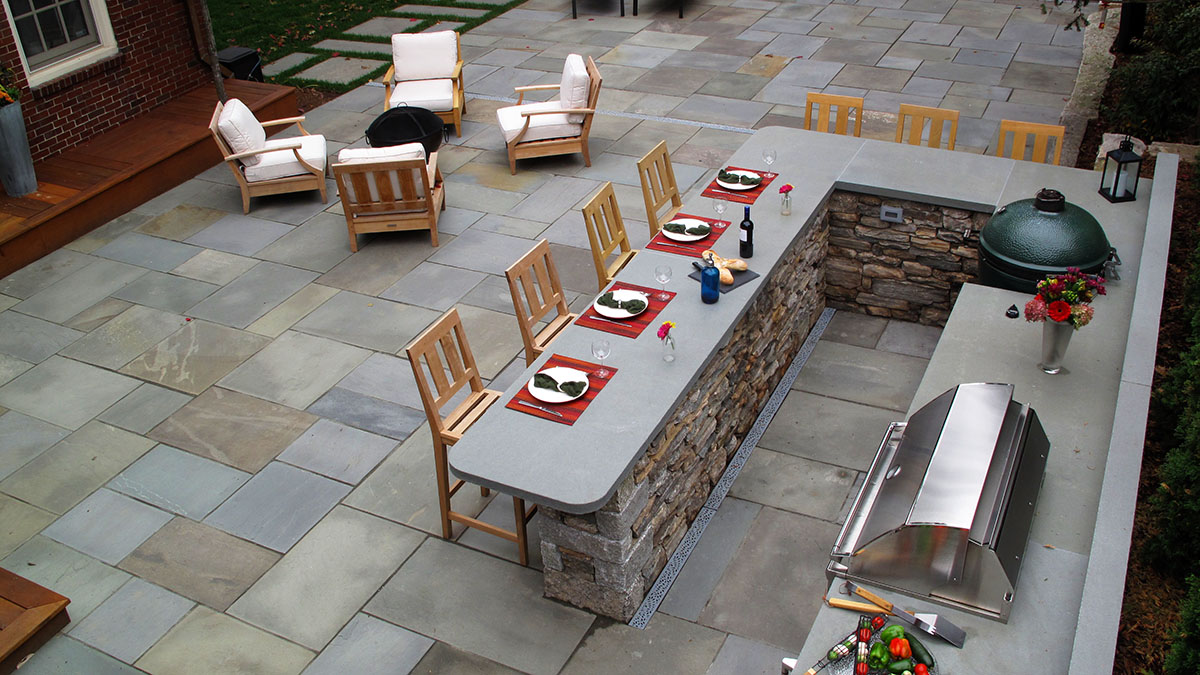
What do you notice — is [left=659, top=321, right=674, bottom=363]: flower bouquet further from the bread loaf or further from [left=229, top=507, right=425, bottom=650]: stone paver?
[left=229, top=507, right=425, bottom=650]: stone paver

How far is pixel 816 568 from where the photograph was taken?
542cm

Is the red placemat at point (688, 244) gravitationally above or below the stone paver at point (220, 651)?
above

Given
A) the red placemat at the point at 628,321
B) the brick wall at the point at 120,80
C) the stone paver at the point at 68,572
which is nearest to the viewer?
the stone paver at the point at 68,572

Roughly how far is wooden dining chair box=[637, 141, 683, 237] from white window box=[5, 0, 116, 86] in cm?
642

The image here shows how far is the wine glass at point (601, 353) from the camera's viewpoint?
5.19 m

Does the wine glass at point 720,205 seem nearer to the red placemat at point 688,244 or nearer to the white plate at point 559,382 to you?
the red placemat at point 688,244

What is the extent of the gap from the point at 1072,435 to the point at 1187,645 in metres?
1.41

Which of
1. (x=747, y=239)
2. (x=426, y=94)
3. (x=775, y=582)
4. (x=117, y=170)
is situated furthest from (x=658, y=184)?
(x=117, y=170)

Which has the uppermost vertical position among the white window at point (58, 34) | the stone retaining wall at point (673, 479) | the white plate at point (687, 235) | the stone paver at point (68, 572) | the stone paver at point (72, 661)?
the white window at point (58, 34)

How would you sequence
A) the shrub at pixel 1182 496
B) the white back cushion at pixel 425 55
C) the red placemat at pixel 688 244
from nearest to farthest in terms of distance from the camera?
the shrub at pixel 1182 496, the red placemat at pixel 688 244, the white back cushion at pixel 425 55

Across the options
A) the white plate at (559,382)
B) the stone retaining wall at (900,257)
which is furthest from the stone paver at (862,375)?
the white plate at (559,382)

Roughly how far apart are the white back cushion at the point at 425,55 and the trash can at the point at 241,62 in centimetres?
203

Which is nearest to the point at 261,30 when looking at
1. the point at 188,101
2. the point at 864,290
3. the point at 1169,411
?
the point at 188,101

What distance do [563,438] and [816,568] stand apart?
1631mm
